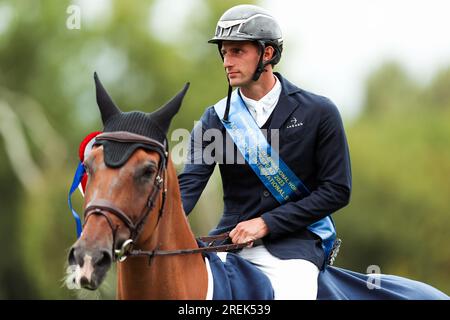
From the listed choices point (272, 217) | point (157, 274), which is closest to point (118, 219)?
point (157, 274)

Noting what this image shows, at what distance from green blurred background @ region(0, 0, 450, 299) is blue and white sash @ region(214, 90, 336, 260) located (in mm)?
27444

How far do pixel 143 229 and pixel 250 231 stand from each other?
1.34 meters

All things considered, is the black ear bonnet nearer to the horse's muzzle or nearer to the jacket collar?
the horse's muzzle

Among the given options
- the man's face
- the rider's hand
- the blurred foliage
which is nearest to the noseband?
the rider's hand

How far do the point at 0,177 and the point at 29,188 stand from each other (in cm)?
164

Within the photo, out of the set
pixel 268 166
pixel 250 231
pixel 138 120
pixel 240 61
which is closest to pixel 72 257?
pixel 138 120

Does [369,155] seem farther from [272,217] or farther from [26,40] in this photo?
[272,217]

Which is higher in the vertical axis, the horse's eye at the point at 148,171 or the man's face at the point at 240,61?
the man's face at the point at 240,61

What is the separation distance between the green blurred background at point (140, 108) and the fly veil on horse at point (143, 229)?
2824 centimetres

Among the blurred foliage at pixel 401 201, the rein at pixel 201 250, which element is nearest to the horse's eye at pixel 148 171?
the rein at pixel 201 250

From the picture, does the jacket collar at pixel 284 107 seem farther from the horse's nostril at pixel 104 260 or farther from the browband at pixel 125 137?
the horse's nostril at pixel 104 260

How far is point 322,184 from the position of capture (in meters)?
7.89

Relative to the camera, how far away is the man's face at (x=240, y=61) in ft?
26.4

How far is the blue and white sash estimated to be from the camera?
312 inches
